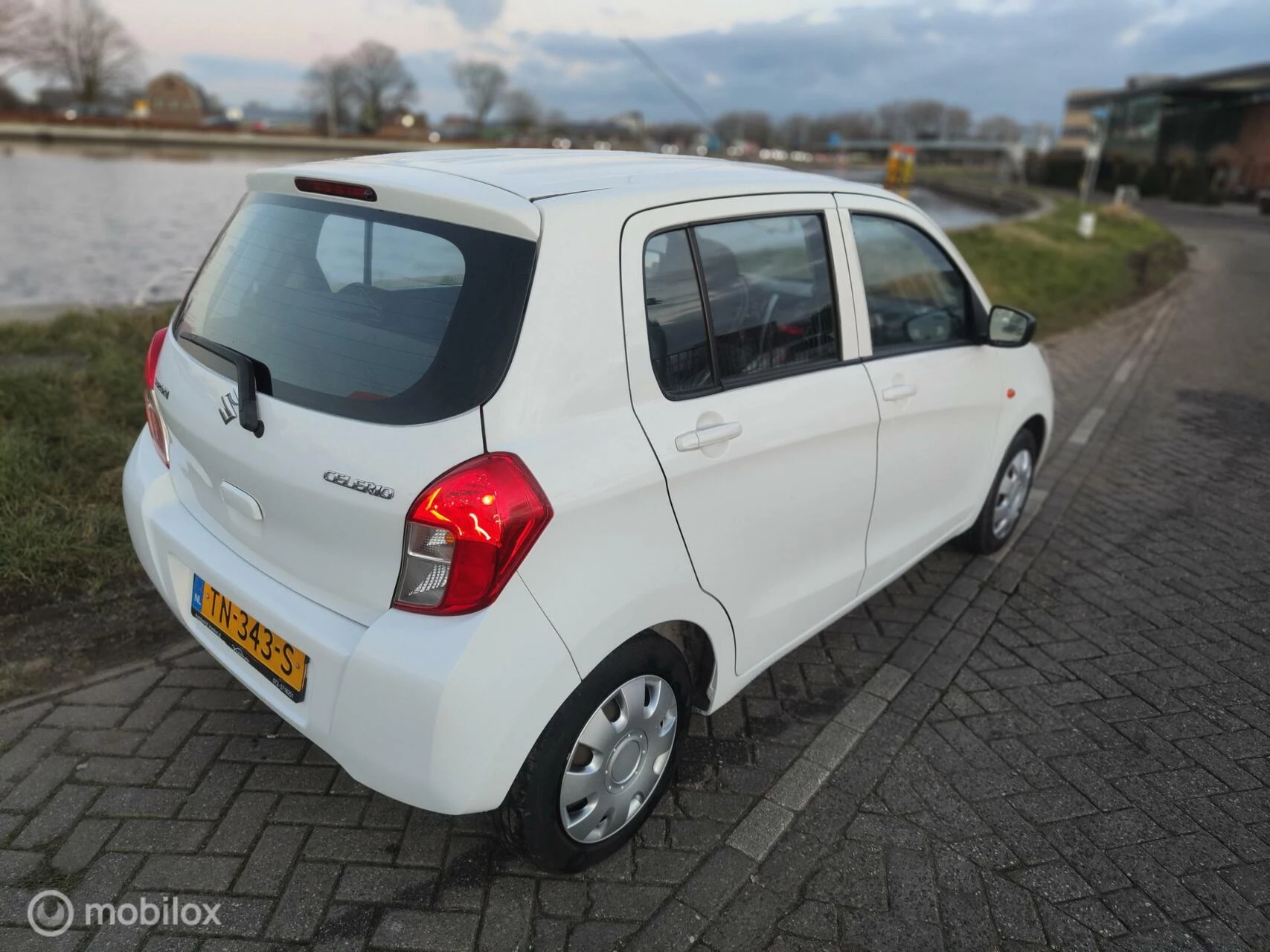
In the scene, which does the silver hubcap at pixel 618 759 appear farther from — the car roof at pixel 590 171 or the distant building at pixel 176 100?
the distant building at pixel 176 100

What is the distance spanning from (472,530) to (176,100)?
95.4 metres

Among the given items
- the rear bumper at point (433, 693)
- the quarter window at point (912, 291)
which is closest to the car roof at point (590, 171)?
the quarter window at point (912, 291)

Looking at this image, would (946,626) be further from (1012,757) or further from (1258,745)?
(1258,745)

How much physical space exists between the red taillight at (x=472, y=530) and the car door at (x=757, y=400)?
1.37 feet

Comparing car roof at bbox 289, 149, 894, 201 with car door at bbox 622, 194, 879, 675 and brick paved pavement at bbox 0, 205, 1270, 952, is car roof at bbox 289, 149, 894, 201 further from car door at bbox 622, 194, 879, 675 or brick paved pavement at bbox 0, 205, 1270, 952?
brick paved pavement at bbox 0, 205, 1270, 952

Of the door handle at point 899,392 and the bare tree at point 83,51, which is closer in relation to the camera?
the door handle at point 899,392

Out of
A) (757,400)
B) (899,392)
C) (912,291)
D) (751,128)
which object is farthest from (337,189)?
(751,128)

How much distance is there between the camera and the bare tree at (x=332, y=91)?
272 feet

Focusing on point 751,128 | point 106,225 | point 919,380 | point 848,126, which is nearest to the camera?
point 919,380

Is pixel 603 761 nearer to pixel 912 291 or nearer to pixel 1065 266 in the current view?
pixel 912 291

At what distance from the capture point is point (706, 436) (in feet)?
7.57

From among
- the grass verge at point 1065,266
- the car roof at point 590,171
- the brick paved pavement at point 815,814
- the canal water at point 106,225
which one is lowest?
the canal water at point 106,225

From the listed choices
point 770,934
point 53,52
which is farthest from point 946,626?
point 53,52

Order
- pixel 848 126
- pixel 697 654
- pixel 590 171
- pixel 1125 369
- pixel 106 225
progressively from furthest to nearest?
pixel 848 126
pixel 106 225
pixel 1125 369
pixel 697 654
pixel 590 171
